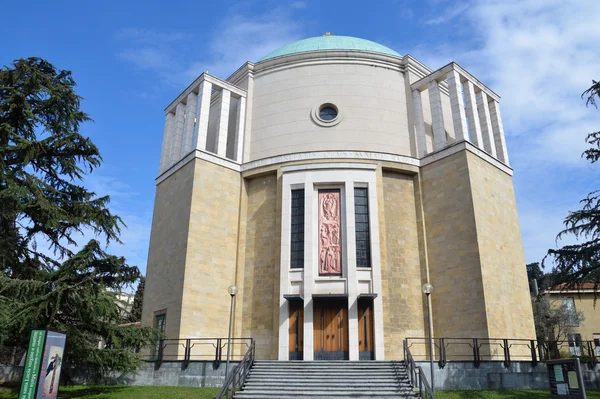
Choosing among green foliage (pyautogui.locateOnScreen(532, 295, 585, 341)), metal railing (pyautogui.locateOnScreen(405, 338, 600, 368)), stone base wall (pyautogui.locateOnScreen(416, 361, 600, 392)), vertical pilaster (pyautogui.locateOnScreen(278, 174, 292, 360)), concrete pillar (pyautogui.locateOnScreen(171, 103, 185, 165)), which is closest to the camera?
stone base wall (pyautogui.locateOnScreen(416, 361, 600, 392))

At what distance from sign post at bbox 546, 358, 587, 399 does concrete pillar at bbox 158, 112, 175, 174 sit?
19961mm

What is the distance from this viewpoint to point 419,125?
24.2 meters

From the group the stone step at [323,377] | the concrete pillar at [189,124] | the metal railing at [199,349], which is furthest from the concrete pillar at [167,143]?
the stone step at [323,377]

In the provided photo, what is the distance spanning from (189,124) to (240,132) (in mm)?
2576

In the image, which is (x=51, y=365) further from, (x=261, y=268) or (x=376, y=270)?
(x=376, y=270)

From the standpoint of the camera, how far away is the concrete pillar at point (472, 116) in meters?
23.2

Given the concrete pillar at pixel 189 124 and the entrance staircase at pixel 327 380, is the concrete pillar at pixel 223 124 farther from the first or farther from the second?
the entrance staircase at pixel 327 380

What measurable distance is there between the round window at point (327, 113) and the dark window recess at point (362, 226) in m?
4.20

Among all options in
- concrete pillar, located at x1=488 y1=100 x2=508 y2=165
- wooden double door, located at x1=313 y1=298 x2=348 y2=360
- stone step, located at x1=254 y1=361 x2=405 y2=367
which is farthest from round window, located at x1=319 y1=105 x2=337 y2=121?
stone step, located at x1=254 y1=361 x2=405 y2=367

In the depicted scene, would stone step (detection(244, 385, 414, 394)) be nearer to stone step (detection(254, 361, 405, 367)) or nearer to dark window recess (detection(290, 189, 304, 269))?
stone step (detection(254, 361, 405, 367))

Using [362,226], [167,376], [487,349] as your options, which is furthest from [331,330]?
[167,376]

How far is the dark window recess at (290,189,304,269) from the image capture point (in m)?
21.4

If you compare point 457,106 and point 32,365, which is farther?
point 457,106

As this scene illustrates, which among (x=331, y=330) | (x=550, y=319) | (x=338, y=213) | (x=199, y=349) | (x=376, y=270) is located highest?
(x=338, y=213)
